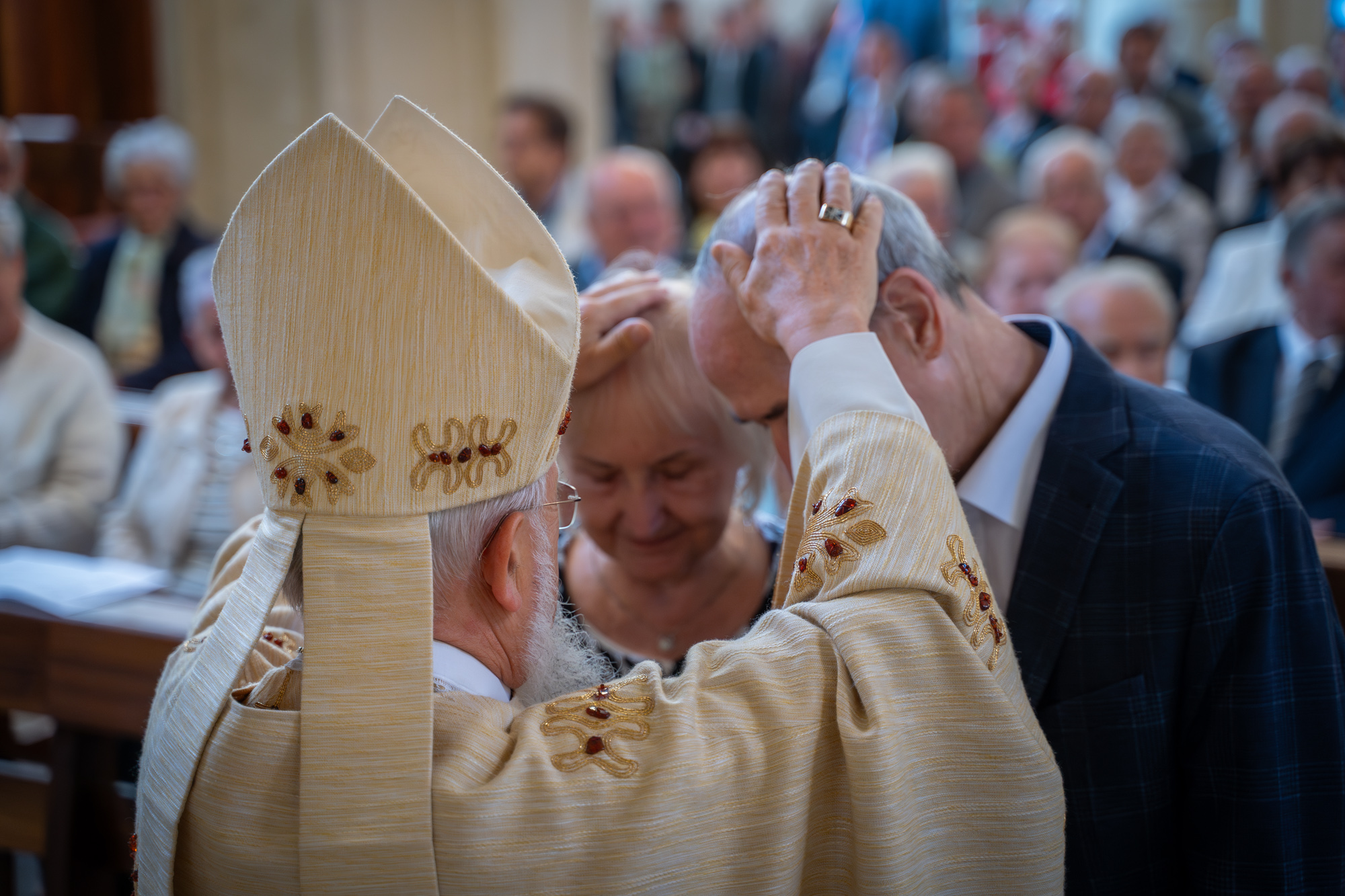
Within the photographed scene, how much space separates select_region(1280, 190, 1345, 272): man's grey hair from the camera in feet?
14.2

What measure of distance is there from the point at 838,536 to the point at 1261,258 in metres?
5.34

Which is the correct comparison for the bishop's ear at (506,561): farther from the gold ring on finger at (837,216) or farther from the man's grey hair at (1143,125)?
the man's grey hair at (1143,125)

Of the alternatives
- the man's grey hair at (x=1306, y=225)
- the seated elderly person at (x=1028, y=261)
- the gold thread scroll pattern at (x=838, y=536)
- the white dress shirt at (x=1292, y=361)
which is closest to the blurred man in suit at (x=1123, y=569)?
the gold thread scroll pattern at (x=838, y=536)

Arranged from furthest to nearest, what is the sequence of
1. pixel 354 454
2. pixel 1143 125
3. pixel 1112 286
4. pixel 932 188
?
pixel 1143 125, pixel 932 188, pixel 1112 286, pixel 354 454

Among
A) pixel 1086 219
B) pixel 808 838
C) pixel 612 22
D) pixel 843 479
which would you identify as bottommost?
pixel 808 838

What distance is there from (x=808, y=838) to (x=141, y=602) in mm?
2222

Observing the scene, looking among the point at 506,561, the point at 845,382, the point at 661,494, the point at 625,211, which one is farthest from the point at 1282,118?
the point at 506,561

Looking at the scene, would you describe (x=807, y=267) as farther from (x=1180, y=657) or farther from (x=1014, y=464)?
(x=1180, y=657)

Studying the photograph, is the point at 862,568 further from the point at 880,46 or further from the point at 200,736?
the point at 880,46

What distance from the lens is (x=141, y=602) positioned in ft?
9.71

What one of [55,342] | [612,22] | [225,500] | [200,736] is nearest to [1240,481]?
[200,736]

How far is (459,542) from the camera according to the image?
4.30 ft

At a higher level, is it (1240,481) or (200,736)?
(1240,481)

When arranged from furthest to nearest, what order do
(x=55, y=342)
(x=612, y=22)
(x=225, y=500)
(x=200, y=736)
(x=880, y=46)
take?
(x=612, y=22) → (x=880, y=46) → (x=55, y=342) → (x=225, y=500) → (x=200, y=736)
